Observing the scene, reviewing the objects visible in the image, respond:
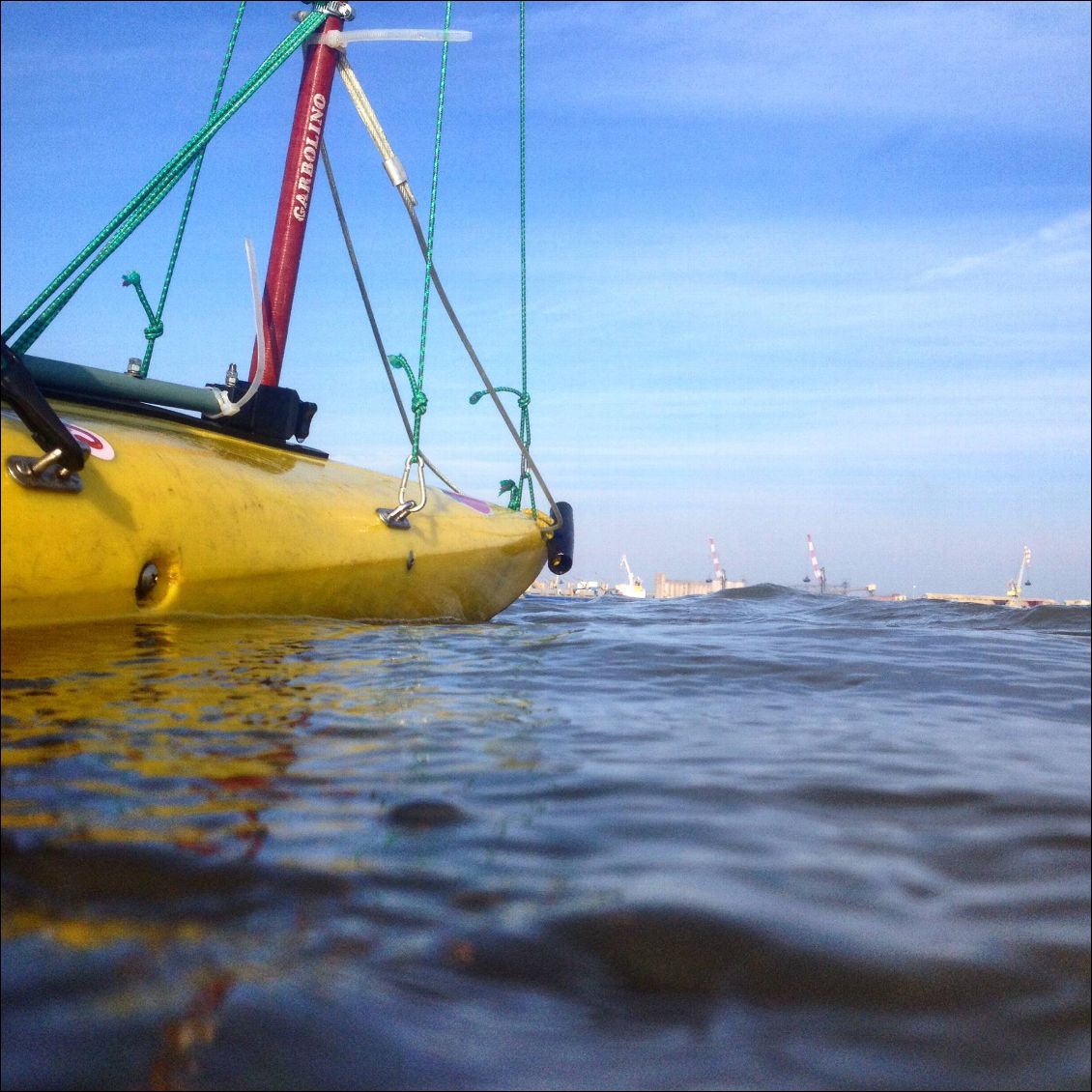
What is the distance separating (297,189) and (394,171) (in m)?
0.60

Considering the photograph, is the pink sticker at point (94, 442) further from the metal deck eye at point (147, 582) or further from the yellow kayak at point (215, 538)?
the metal deck eye at point (147, 582)

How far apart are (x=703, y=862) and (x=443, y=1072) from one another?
1.86 feet

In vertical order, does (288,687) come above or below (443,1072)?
above

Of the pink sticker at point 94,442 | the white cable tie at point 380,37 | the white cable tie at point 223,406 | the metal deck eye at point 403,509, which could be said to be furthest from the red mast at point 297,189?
the pink sticker at point 94,442

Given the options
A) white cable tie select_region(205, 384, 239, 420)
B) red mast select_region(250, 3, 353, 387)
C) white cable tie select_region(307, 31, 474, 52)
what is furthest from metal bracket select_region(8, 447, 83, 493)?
white cable tie select_region(307, 31, 474, 52)

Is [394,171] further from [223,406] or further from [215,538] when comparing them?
[215,538]

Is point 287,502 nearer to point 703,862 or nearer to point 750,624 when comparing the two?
point 750,624

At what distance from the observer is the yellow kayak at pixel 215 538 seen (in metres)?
3.11

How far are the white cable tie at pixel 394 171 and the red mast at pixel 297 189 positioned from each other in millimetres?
502

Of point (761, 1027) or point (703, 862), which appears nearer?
point (761, 1027)

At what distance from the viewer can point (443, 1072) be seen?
870 mm

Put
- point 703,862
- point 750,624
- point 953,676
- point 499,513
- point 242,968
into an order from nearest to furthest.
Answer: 1. point 242,968
2. point 703,862
3. point 953,676
4. point 750,624
5. point 499,513

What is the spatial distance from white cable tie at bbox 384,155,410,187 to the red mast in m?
0.50

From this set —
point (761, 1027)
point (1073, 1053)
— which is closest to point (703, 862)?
point (761, 1027)
